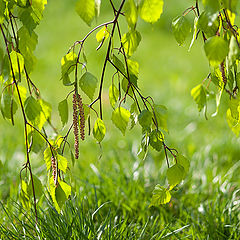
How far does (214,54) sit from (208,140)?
91.9 inches

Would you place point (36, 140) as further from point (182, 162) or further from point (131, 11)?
point (131, 11)

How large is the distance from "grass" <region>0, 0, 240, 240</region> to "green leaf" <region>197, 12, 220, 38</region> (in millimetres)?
Answer: 115

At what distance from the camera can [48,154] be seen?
128 centimetres

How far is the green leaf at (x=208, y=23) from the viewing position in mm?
948

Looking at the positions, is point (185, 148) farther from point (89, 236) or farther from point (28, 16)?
point (28, 16)

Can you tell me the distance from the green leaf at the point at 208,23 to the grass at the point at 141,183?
0.12 metres

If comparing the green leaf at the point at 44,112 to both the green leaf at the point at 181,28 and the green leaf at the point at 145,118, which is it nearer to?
the green leaf at the point at 145,118

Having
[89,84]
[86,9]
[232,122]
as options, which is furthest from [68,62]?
[232,122]

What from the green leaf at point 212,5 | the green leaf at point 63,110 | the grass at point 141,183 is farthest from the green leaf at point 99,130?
the green leaf at point 212,5

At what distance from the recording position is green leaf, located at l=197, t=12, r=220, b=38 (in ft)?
3.11

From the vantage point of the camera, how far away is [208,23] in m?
0.97

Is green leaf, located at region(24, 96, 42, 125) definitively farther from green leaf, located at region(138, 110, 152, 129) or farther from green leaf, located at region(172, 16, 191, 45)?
green leaf, located at region(172, 16, 191, 45)

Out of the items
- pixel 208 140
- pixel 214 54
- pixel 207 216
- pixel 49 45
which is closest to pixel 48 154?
pixel 214 54

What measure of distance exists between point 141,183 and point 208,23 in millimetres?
1409
